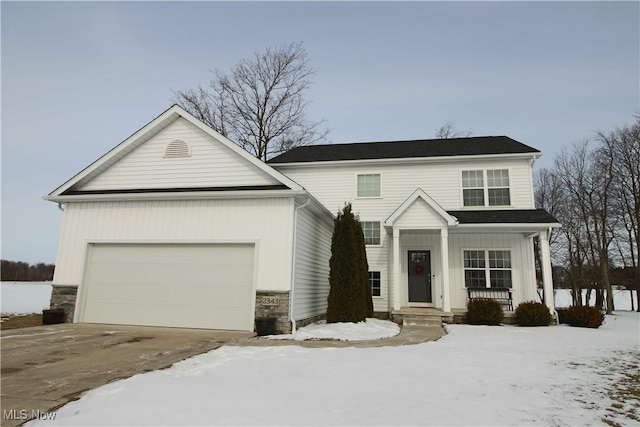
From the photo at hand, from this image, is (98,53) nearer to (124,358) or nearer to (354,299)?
(124,358)

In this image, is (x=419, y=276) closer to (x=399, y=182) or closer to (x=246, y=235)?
(x=399, y=182)

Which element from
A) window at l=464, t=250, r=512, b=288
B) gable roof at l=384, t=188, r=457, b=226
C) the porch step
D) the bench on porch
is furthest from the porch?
gable roof at l=384, t=188, r=457, b=226

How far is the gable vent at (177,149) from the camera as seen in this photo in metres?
10.8

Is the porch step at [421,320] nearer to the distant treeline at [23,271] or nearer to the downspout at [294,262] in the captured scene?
the downspout at [294,262]

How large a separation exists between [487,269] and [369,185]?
18.1 feet

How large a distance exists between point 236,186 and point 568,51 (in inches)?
469

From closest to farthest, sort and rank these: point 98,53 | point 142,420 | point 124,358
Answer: point 142,420 < point 124,358 < point 98,53

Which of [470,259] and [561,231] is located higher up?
[561,231]

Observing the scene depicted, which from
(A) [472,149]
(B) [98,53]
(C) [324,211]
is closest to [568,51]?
(A) [472,149]

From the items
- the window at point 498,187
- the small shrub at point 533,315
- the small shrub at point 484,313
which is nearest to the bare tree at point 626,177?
the window at point 498,187

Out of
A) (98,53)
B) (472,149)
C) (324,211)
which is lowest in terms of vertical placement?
Result: (324,211)

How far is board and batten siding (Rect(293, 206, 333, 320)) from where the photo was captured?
978 centimetres

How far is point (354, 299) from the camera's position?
10.4 m

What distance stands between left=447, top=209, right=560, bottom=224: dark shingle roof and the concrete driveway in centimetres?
854
